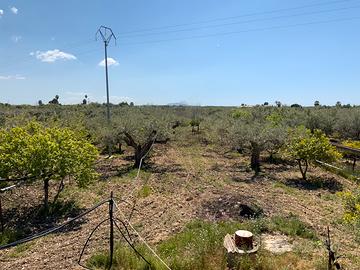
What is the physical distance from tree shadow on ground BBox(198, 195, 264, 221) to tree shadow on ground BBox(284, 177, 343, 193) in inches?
Answer: 197

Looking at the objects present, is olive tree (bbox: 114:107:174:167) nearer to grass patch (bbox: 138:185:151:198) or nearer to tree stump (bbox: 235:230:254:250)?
grass patch (bbox: 138:185:151:198)

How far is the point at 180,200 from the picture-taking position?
13.2 metres

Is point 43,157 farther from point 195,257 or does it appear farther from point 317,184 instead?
point 317,184

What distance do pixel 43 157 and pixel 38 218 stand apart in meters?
2.12

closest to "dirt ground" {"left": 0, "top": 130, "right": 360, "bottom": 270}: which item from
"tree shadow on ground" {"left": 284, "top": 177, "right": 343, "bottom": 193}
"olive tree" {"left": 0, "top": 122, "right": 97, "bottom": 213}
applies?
"tree shadow on ground" {"left": 284, "top": 177, "right": 343, "bottom": 193}

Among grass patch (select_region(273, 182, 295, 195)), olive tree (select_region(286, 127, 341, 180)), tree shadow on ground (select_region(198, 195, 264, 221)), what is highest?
olive tree (select_region(286, 127, 341, 180))

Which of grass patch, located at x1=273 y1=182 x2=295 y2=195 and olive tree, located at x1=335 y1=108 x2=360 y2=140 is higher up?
olive tree, located at x1=335 y1=108 x2=360 y2=140

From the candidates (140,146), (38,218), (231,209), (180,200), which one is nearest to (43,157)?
(38,218)

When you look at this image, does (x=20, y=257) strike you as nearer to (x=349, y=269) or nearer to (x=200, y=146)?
(x=349, y=269)

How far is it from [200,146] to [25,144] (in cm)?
2022

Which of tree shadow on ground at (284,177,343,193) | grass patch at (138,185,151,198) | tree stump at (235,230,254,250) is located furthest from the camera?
tree shadow on ground at (284,177,343,193)

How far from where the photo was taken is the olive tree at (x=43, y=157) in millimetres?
11344

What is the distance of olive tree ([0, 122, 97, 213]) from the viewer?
37.2 feet

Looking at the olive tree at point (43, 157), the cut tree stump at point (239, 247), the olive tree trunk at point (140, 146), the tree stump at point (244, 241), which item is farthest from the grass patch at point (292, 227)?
the olive tree trunk at point (140, 146)
